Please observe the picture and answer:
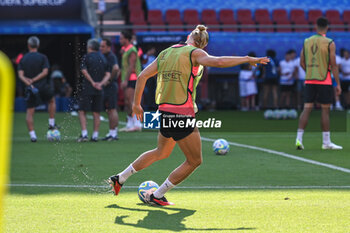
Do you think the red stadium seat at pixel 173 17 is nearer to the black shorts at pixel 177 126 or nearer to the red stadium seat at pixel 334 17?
the red stadium seat at pixel 334 17

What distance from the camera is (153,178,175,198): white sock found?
6527 mm

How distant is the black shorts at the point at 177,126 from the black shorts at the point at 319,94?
592 cm

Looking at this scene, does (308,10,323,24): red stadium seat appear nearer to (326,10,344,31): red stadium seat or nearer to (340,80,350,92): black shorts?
(326,10,344,31): red stadium seat

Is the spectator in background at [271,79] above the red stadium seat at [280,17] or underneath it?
underneath

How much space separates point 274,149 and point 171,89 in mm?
6502

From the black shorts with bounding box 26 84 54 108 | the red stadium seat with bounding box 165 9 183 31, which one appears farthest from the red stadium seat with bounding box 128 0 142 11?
the black shorts with bounding box 26 84 54 108

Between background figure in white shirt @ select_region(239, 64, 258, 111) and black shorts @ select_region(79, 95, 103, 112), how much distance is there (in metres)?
11.6

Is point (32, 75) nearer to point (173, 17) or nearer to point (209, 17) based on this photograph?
point (173, 17)

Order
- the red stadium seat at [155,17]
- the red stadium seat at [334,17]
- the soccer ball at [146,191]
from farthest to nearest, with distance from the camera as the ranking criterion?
the red stadium seat at [334,17] < the red stadium seat at [155,17] < the soccer ball at [146,191]

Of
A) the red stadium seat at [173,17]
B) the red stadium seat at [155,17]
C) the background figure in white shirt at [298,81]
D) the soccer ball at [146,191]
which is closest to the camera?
the soccer ball at [146,191]

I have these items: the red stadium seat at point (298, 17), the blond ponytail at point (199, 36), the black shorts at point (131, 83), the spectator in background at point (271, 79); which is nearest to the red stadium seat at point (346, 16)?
the red stadium seat at point (298, 17)

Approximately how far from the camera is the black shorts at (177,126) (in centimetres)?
617

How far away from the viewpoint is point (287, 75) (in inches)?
966

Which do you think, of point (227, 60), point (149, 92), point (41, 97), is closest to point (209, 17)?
point (149, 92)
